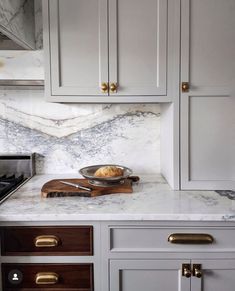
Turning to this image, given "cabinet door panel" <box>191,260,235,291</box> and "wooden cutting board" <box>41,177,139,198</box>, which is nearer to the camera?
"cabinet door panel" <box>191,260,235,291</box>

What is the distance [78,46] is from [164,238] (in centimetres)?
103

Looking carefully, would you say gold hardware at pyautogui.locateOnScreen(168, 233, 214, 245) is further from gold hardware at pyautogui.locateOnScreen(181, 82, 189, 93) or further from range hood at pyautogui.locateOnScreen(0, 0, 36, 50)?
range hood at pyautogui.locateOnScreen(0, 0, 36, 50)

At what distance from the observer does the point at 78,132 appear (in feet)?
5.99

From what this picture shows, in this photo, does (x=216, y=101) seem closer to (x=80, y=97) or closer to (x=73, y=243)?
(x=80, y=97)

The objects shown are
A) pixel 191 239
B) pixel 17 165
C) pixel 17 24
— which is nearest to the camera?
pixel 191 239

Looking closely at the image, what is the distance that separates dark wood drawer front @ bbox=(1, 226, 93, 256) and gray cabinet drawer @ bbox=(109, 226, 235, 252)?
Answer: 115 millimetres

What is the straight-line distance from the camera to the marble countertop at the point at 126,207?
1.14m

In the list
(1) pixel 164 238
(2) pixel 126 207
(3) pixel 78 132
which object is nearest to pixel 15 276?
(2) pixel 126 207

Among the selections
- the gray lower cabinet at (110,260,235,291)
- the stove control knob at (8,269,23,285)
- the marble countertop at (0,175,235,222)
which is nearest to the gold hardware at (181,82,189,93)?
the marble countertop at (0,175,235,222)

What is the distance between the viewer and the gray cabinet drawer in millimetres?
1163

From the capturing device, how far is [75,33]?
1.42 metres

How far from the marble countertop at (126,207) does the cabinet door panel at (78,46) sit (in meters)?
0.57

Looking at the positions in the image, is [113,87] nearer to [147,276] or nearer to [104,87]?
[104,87]

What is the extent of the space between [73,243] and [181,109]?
2.73ft
